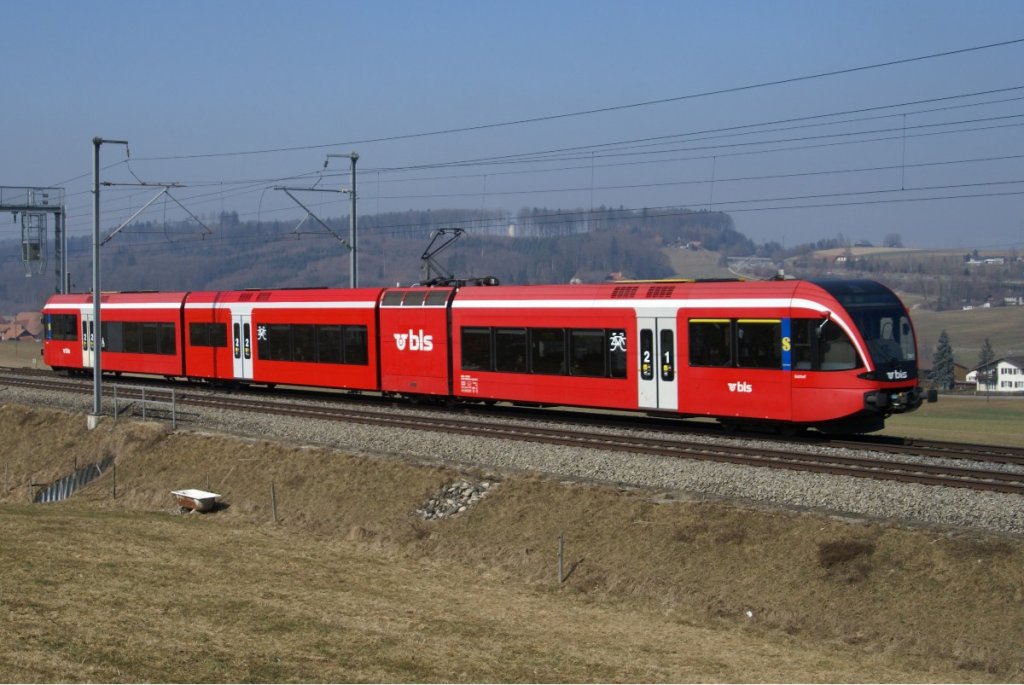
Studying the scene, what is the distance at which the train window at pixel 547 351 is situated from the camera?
29.5m

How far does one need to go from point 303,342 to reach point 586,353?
12399 mm

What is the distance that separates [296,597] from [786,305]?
39.5 ft

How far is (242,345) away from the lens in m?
40.8

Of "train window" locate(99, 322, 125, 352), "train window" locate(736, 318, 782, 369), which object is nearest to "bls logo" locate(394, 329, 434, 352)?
"train window" locate(736, 318, 782, 369)

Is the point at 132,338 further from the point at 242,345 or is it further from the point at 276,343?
the point at 276,343

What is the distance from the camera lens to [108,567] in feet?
59.9

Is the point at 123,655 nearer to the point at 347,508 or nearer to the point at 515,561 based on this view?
→ the point at 515,561

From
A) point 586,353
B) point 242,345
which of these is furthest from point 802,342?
point 242,345

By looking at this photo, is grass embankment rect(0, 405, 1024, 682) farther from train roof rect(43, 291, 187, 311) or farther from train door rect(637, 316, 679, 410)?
train roof rect(43, 291, 187, 311)

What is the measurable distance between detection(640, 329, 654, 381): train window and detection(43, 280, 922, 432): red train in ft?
0.12

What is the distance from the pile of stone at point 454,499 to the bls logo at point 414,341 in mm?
10936

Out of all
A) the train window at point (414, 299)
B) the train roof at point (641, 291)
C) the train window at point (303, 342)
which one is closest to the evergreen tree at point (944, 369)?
the train window at point (303, 342)

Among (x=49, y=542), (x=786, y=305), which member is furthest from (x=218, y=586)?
(x=786, y=305)

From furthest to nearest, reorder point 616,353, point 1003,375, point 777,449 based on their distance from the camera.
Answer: point 1003,375
point 616,353
point 777,449
